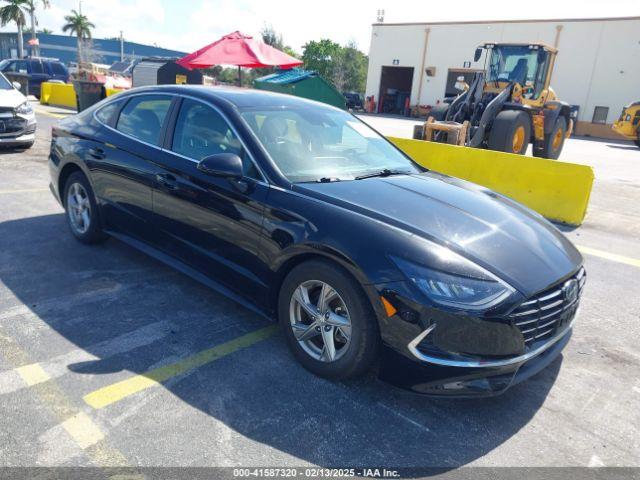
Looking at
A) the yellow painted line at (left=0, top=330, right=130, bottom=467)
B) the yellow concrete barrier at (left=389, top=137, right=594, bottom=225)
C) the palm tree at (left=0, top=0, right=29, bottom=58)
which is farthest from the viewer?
the palm tree at (left=0, top=0, right=29, bottom=58)

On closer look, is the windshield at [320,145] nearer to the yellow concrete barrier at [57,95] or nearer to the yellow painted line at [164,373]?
the yellow painted line at [164,373]

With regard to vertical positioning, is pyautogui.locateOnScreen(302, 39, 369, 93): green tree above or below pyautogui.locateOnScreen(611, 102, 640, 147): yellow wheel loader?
above

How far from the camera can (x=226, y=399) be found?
8.89 feet

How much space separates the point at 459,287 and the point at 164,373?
1.74m

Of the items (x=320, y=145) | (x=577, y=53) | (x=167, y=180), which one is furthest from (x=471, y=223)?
(x=577, y=53)

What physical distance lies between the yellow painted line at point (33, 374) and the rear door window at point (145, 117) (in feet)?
6.02

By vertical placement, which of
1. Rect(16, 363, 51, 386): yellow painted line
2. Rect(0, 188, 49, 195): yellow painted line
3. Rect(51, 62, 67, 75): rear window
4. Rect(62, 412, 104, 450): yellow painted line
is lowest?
Rect(62, 412, 104, 450): yellow painted line

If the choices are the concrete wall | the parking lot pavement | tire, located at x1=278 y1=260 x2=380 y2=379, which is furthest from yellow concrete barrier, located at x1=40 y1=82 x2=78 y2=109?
the concrete wall

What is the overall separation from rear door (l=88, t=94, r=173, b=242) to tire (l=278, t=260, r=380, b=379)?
1.61 m

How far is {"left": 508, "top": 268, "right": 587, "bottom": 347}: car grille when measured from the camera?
2490 mm

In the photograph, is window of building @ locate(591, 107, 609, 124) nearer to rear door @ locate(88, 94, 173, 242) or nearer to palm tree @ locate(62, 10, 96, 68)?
rear door @ locate(88, 94, 173, 242)

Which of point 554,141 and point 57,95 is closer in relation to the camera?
point 554,141

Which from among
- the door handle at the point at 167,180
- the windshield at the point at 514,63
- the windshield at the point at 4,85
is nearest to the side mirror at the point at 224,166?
the door handle at the point at 167,180

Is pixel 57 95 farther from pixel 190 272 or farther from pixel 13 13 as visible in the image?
pixel 13 13
